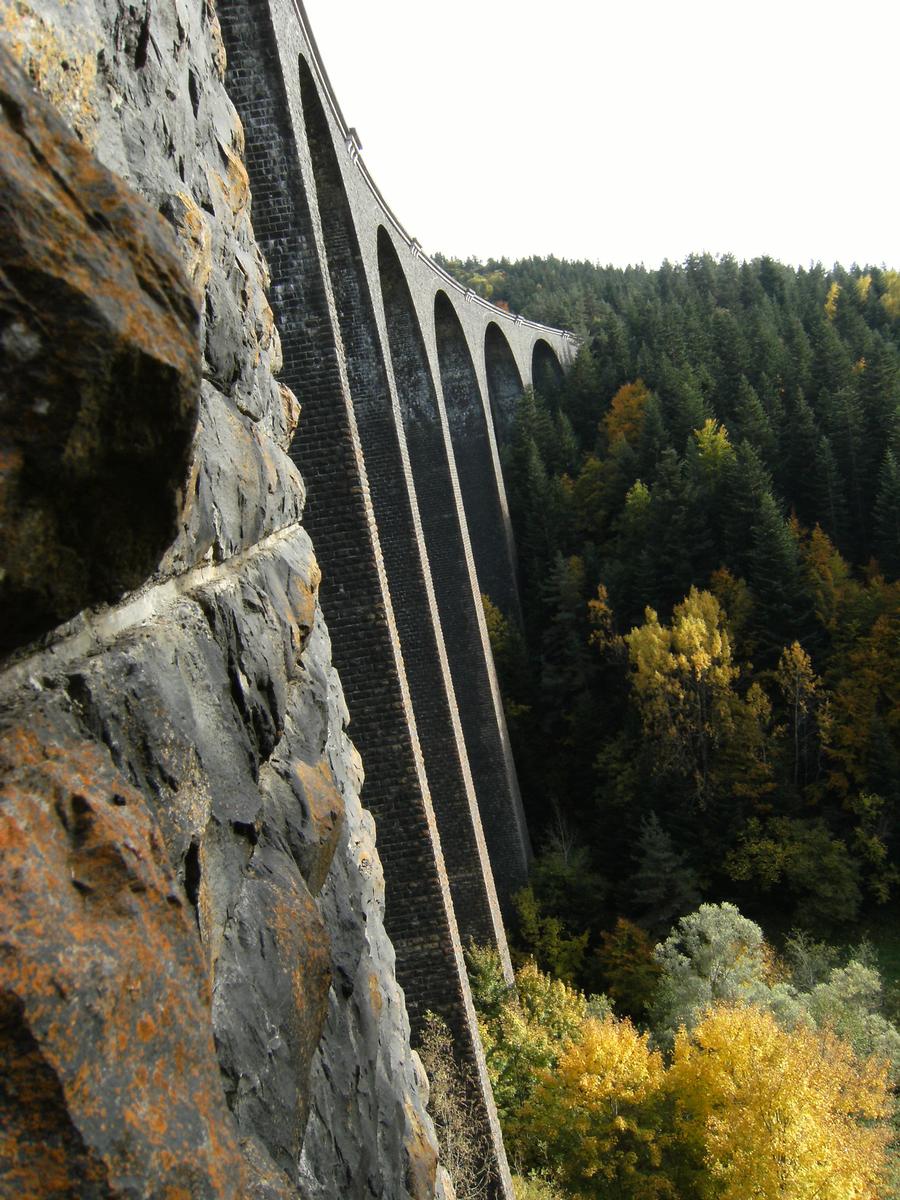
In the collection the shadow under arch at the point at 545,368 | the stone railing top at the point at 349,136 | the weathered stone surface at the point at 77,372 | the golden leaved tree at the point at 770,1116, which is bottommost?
the golden leaved tree at the point at 770,1116

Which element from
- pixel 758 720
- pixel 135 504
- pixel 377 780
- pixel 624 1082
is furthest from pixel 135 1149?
pixel 758 720

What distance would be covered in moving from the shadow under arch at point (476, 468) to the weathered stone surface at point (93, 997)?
1089 inches

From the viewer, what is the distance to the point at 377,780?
10.5m

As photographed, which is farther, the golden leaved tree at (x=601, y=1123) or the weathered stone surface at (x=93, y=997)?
the golden leaved tree at (x=601, y=1123)

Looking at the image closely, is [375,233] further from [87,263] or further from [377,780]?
[87,263]

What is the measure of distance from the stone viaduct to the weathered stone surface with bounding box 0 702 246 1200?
27.4ft

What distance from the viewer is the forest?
12664 mm

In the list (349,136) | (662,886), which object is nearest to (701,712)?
(662,886)

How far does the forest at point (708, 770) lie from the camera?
12664 mm

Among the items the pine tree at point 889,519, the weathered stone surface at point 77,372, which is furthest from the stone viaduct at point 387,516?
the pine tree at point 889,519

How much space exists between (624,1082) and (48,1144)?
13389mm

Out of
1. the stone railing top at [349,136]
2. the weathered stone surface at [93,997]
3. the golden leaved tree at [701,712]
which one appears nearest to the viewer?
the weathered stone surface at [93,997]

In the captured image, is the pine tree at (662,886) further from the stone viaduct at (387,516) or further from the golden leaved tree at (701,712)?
the golden leaved tree at (701,712)

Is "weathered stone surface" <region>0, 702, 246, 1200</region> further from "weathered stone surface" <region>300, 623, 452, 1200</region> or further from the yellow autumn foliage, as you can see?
the yellow autumn foliage
